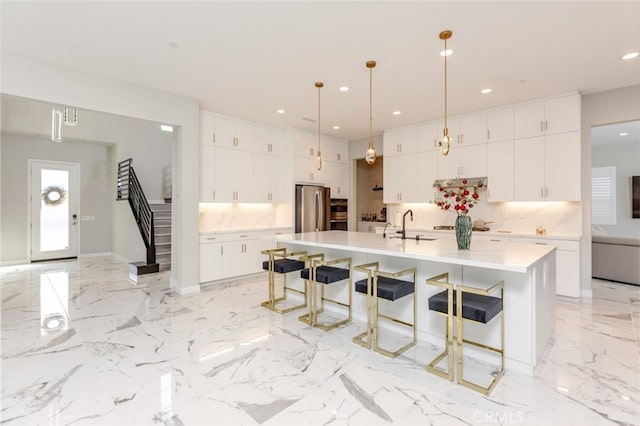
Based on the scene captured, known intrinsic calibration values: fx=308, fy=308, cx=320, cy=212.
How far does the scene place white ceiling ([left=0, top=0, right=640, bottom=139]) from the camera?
2.63 metres

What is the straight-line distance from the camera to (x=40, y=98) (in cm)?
354

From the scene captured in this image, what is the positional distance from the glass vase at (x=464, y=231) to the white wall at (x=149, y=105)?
3903mm

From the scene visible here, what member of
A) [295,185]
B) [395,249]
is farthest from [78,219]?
[395,249]

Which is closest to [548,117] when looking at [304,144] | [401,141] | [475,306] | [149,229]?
[401,141]

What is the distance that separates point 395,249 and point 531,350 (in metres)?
1.33

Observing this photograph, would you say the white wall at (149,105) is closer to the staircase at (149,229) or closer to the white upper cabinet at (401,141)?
the staircase at (149,229)

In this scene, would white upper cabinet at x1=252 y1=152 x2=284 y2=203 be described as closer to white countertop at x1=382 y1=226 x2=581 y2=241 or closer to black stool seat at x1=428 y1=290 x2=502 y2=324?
white countertop at x1=382 y1=226 x2=581 y2=241

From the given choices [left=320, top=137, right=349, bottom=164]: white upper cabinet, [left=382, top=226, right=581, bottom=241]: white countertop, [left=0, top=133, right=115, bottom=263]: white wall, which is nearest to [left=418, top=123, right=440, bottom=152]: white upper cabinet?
[left=382, top=226, right=581, bottom=241]: white countertop

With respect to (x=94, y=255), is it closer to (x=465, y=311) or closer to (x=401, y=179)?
(x=401, y=179)

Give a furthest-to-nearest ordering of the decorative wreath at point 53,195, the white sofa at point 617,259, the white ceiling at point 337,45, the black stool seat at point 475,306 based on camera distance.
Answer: the decorative wreath at point 53,195
the white sofa at point 617,259
the white ceiling at point 337,45
the black stool seat at point 475,306

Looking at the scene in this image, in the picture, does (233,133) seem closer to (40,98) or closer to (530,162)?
(40,98)

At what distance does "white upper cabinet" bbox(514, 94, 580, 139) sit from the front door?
10.2 metres

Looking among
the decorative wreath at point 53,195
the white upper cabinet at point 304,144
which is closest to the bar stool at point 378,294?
the white upper cabinet at point 304,144

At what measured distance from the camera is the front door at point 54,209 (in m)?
7.55
